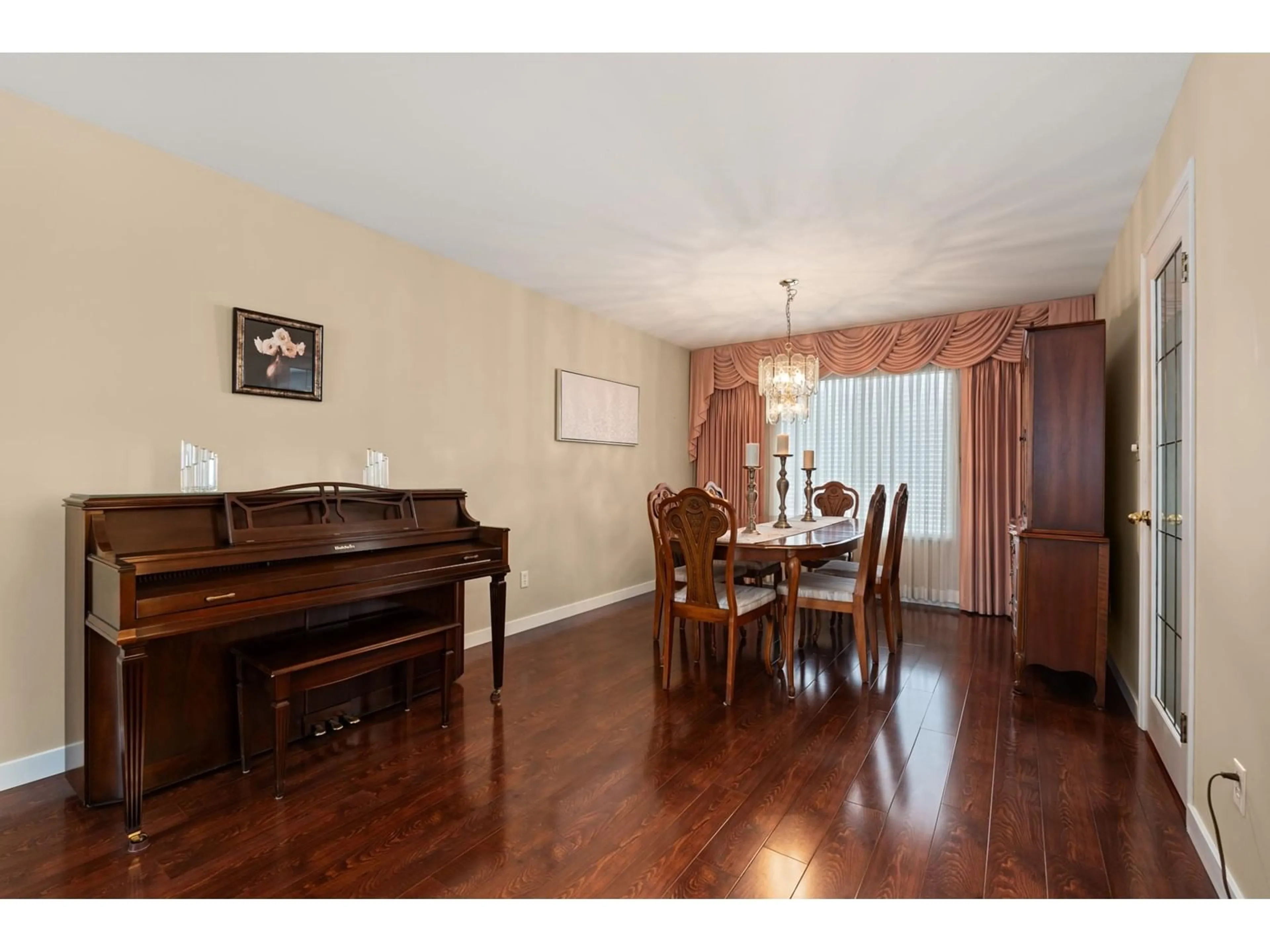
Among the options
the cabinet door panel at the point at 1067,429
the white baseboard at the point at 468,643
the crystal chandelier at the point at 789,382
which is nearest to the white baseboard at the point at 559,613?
the white baseboard at the point at 468,643

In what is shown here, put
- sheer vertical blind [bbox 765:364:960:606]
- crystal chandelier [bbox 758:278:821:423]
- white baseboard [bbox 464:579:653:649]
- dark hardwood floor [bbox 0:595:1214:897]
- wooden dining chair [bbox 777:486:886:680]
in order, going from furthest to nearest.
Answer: sheer vertical blind [bbox 765:364:960:606] → crystal chandelier [bbox 758:278:821:423] → white baseboard [bbox 464:579:653:649] → wooden dining chair [bbox 777:486:886:680] → dark hardwood floor [bbox 0:595:1214:897]

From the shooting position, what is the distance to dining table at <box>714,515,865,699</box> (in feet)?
9.81

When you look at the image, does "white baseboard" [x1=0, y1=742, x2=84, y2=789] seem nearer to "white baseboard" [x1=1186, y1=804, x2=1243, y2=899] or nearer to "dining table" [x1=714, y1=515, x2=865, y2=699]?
"dining table" [x1=714, y1=515, x2=865, y2=699]

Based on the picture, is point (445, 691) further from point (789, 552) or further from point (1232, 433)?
point (1232, 433)

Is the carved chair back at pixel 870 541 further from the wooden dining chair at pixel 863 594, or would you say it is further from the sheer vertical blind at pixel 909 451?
the sheer vertical blind at pixel 909 451

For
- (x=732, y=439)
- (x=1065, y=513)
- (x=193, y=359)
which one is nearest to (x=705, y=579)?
(x=1065, y=513)

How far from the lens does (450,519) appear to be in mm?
3027

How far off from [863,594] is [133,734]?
2.99 metres

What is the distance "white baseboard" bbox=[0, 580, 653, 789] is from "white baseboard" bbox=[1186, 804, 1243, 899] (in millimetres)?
3072

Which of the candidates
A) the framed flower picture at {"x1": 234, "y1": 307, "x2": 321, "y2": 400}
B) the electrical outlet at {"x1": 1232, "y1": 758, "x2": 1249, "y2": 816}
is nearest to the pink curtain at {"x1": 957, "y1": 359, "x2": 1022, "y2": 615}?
the electrical outlet at {"x1": 1232, "y1": 758, "x2": 1249, "y2": 816}

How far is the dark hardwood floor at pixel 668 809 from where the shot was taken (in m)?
1.57

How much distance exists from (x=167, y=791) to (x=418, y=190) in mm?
2561
